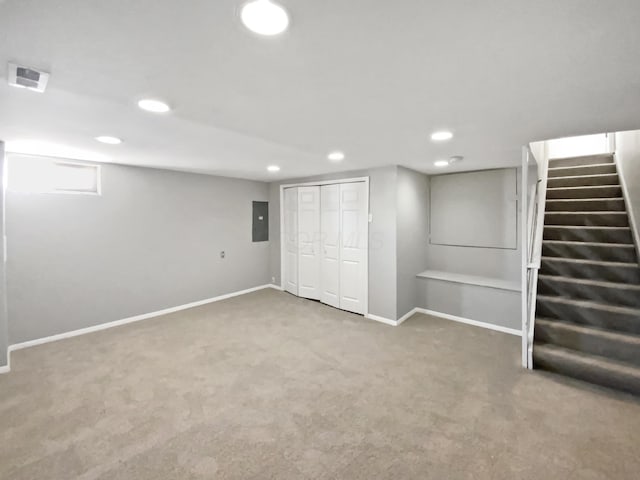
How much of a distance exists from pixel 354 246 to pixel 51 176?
393cm

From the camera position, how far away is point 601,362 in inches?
97.9

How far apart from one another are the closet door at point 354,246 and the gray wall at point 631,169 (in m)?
2.94

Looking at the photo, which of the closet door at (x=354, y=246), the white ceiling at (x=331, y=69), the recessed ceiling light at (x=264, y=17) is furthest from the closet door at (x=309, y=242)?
the recessed ceiling light at (x=264, y=17)

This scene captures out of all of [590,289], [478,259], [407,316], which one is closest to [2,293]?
[407,316]

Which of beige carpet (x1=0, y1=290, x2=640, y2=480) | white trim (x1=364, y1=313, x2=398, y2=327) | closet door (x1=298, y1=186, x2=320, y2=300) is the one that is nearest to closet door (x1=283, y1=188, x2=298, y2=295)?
closet door (x1=298, y1=186, x2=320, y2=300)

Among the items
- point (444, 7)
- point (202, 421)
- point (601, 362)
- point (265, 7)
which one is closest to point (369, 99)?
point (444, 7)

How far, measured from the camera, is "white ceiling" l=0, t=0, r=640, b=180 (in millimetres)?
962

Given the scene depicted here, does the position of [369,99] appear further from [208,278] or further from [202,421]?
[208,278]

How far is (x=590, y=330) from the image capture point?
2.68 metres

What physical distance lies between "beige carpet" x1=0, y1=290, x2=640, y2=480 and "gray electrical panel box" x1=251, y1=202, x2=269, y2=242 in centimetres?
250

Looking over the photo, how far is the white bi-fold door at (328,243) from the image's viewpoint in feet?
14.1

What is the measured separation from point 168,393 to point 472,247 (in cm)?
430

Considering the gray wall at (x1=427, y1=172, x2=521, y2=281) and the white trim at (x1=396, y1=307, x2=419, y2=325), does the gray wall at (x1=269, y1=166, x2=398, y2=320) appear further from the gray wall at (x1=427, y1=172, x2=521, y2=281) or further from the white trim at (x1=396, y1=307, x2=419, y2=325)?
the gray wall at (x1=427, y1=172, x2=521, y2=281)

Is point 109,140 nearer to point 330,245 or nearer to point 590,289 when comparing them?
point 330,245
